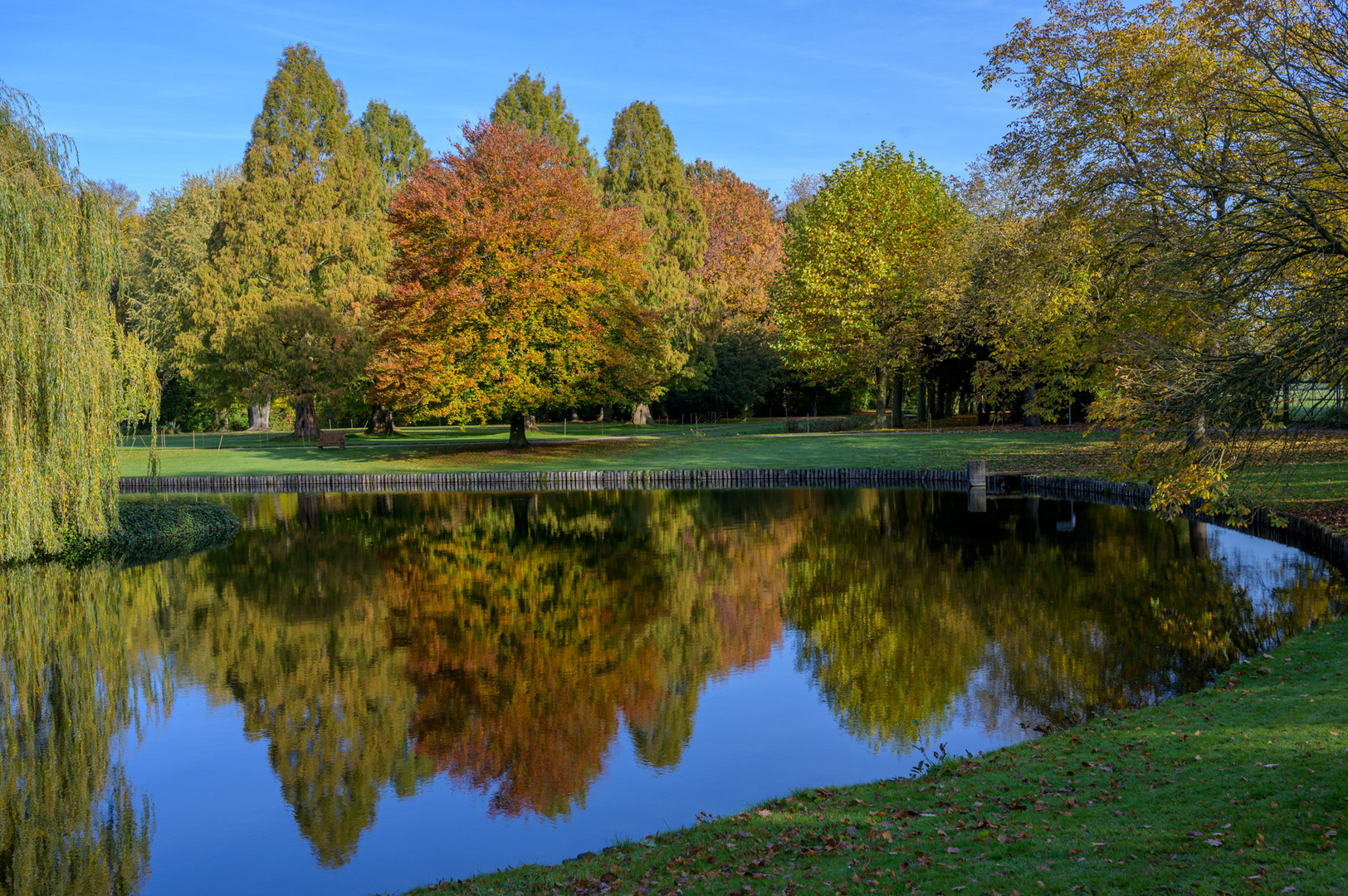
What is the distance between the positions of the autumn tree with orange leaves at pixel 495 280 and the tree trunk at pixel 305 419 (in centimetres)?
1054

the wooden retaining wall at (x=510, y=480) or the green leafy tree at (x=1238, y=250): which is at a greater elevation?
the green leafy tree at (x=1238, y=250)

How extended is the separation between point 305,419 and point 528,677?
40882mm

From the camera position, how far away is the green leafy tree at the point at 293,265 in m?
46.1

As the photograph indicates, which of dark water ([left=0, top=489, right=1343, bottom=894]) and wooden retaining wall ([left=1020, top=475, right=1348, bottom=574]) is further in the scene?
wooden retaining wall ([left=1020, top=475, right=1348, bottom=574])

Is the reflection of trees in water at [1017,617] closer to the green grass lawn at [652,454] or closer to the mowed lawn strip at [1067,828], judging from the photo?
the mowed lawn strip at [1067,828]

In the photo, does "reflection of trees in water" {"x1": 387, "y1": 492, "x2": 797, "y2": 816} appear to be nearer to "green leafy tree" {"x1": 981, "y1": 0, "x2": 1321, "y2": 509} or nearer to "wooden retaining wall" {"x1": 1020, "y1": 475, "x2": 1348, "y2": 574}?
"green leafy tree" {"x1": 981, "y1": 0, "x2": 1321, "y2": 509}

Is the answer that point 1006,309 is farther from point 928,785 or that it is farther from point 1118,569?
point 928,785

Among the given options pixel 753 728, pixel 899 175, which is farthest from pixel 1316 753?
pixel 899 175

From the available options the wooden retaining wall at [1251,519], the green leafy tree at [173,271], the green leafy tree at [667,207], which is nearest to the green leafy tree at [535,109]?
the green leafy tree at [667,207]

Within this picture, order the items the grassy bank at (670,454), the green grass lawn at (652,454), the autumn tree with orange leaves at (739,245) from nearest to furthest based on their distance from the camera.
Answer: the grassy bank at (670,454) < the green grass lawn at (652,454) < the autumn tree with orange leaves at (739,245)

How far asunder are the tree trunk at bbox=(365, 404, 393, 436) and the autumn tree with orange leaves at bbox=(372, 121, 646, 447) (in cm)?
1453

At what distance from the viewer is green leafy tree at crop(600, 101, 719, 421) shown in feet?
173

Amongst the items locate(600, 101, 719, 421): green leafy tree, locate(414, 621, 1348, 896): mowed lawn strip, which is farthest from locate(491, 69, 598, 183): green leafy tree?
locate(414, 621, 1348, 896): mowed lawn strip

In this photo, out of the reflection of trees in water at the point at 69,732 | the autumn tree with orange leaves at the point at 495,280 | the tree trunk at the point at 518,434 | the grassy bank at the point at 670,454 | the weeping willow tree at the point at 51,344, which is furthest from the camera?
the tree trunk at the point at 518,434
